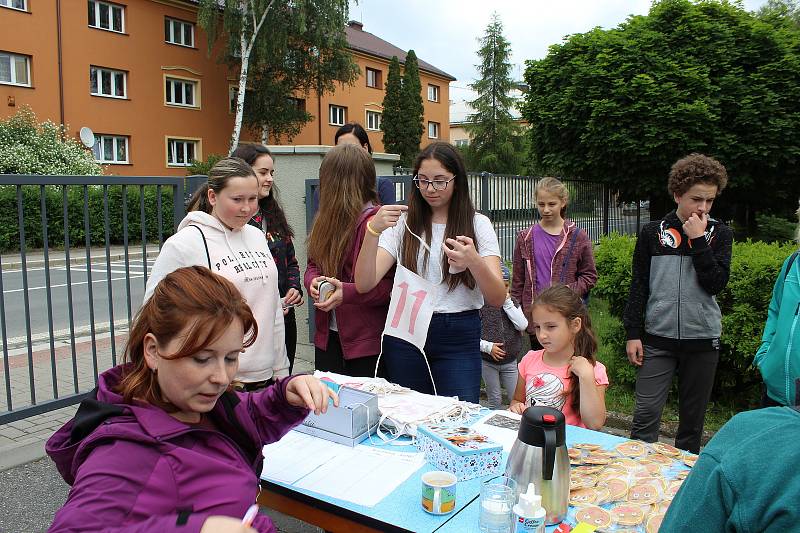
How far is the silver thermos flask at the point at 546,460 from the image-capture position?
68.8 inches

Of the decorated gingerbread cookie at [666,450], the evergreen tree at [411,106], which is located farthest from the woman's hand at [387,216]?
the evergreen tree at [411,106]

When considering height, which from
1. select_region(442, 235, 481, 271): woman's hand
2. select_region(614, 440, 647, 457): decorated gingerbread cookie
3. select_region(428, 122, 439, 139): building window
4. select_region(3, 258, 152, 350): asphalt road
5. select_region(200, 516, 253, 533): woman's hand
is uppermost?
select_region(428, 122, 439, 139): building window

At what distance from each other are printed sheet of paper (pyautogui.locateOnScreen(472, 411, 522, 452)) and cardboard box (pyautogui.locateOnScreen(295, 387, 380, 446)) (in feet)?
1.38

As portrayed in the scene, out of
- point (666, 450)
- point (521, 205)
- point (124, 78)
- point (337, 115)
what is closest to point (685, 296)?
point (666, 450)

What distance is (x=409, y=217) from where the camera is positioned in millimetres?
3154

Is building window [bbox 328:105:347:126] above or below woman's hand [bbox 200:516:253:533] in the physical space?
above

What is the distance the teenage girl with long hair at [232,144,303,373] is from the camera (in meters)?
3.69

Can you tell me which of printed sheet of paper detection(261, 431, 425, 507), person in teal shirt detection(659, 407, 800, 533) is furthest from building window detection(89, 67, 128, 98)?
person in teal shirt detection(659, 407, 800, 533)

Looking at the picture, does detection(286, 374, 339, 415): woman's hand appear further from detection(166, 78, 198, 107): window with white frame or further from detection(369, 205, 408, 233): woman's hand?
detection(166, 78, 198, 107): window with white frame

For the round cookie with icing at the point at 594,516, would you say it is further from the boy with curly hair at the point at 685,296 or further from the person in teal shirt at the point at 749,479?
the boy with curly hair at the point at 685,296

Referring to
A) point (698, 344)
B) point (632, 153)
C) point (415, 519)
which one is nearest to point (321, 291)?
point (415, 519)

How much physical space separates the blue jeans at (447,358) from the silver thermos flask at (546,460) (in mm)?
1194

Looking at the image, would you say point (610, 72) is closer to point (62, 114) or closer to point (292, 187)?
point (292, 187)

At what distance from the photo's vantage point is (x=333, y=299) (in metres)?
3.15
